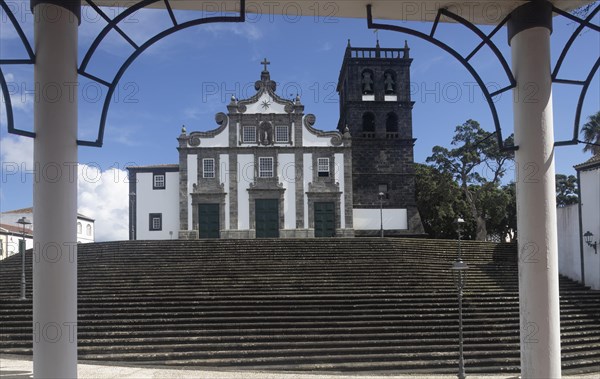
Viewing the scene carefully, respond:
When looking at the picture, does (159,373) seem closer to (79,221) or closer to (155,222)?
(155,222)

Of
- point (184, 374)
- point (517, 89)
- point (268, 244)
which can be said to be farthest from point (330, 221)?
point (517, 89)

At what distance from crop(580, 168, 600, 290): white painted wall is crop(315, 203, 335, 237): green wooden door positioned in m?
13.3

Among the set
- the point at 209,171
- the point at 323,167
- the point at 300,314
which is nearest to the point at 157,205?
the point at 209,171

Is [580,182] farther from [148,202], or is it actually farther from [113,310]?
[148,202]

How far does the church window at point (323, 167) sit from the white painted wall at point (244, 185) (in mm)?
3891

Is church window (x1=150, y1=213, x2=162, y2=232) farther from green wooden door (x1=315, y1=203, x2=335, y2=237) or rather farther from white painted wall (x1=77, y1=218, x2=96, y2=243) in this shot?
white painted wall (x1=77, y1=218, x2=96, y2=243)

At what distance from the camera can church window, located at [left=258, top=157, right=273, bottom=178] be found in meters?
31.1

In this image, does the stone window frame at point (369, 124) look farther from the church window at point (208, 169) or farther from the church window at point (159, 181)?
the church window at point (159, 181)

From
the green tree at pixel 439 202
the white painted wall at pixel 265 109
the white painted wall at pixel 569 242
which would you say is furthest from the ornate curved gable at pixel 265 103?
the white painted wall at pixel 569 242

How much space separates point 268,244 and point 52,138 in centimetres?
1967

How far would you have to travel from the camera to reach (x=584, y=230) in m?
21.4

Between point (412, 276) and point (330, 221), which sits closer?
point (412, 276)

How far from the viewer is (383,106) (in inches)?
1369

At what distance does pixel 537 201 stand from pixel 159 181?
97.1 ft
